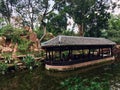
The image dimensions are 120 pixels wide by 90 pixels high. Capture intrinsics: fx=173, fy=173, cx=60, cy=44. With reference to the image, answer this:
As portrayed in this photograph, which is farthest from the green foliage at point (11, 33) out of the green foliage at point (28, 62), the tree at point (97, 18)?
the tree at point (97, 18)

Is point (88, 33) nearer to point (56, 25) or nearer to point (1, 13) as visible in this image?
point (56, 25)

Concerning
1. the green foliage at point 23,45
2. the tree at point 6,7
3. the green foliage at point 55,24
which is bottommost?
the green foliage at point 23,45

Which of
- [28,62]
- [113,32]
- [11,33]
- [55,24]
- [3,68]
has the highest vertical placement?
[55,24]

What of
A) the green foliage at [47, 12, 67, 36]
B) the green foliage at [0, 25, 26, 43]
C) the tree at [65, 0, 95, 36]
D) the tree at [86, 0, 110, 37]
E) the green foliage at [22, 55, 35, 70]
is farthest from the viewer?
the green foliage at [47, 12, 67, 36]

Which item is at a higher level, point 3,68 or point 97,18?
point 97,18

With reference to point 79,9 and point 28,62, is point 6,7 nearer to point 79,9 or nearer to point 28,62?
point 79,9

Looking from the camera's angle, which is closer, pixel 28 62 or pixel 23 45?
pixel 28 62

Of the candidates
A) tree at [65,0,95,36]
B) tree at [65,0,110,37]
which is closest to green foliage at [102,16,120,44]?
tree at [65,0,110,37]

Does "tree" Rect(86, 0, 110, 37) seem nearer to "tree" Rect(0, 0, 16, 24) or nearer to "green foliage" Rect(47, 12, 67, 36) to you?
"green foliage" Rect(47, 12, 67, 36)

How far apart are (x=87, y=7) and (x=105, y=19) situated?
597 cm

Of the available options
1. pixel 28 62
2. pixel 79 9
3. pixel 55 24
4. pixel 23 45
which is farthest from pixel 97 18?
pixel 28 62

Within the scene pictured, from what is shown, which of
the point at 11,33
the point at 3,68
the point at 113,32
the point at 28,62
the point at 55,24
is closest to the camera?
the point at 3,68

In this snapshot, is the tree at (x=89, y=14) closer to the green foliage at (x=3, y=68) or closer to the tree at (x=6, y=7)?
the tree at (x=6, y=7)

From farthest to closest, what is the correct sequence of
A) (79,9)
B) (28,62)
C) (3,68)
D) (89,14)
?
(89,14) → (79,9) → (28,62) → (3,68)
